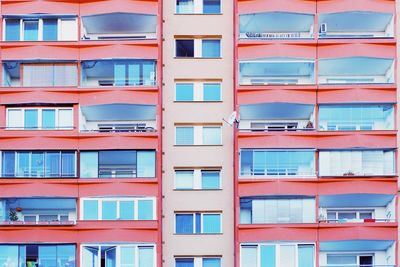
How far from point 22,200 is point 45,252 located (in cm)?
317

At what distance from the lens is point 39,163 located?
5172 cm

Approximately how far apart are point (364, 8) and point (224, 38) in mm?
7639

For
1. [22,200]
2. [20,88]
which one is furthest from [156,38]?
[22,200]

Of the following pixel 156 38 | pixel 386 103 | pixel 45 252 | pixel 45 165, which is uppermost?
pixel 156 38

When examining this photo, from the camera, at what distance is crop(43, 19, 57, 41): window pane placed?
53.6 m

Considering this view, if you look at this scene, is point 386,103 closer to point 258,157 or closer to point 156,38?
point 258,157

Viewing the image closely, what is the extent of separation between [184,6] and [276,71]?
6217 mm

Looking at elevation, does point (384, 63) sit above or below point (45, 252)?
above

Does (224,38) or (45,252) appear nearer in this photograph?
(45,252)

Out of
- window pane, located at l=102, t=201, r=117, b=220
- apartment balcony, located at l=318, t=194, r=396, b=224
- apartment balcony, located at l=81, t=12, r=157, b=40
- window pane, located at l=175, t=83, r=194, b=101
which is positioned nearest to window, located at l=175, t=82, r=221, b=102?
window pane, located at l=175, t=83, r=194, b=101

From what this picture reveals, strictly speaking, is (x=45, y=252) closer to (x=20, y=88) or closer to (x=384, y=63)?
(x=20, y=88)

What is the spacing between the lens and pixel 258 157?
51.9 m

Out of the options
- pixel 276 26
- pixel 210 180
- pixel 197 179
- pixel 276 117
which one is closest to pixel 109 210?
pixel 197 179

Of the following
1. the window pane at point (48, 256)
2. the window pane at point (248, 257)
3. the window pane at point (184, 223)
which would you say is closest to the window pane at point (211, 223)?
the window pane at point (184, 223)
